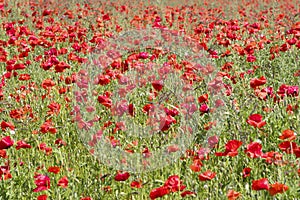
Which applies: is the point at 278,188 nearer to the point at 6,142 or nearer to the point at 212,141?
the point at 212,141

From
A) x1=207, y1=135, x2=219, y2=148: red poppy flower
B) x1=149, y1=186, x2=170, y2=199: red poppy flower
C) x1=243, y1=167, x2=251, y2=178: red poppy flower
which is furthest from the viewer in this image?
x1=207, y1=135, x2=219, y2=148: red poppy flower

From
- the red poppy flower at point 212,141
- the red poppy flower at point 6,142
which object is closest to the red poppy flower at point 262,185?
the red poppy flower at point 212,141

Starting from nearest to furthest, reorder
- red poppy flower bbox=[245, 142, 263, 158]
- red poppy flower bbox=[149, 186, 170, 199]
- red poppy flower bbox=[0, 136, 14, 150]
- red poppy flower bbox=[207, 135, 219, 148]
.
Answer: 1. red poppy flower bbox=[149, 186, 170, 199]
2. red poppy flower bbox=[245, 142, 263, 158]
3. red poppy flower bbox=[0, 136, 14, 150]
4. red poppy flower bbox=[207, 135, 219, 148]

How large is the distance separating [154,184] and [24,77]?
1706 millimetres

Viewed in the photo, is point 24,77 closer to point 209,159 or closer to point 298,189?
point 209,159

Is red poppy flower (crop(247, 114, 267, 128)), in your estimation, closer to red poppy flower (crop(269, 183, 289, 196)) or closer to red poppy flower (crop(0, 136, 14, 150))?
red poppy flower (crop(269, 183, 289, 196))

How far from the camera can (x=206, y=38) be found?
5.95 metres

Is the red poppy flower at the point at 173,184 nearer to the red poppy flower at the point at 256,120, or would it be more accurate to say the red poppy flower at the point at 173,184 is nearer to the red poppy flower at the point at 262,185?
the red poppy flower at the point at 262,185

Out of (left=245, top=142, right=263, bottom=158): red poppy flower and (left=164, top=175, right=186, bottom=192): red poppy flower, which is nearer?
(left=164, top=175, right=186, bottom=192): red poppy flower

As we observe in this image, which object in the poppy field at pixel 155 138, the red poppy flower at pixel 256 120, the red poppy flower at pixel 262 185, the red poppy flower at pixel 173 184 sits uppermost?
the red poppy flower at pixel 256 120

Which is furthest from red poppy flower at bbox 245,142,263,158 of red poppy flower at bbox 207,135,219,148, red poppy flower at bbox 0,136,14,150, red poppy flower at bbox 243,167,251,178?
red poppy flower at bbox 0,136,14,150

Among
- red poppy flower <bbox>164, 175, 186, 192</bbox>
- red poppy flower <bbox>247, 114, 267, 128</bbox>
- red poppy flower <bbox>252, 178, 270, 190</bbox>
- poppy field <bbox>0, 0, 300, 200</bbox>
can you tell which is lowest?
poppy field <bbox>0, 0, 300, 200</bbox>

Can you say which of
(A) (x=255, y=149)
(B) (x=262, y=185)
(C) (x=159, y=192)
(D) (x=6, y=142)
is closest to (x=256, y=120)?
(A) (x=255, y=149)

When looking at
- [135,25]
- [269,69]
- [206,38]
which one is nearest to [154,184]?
[269,69]
